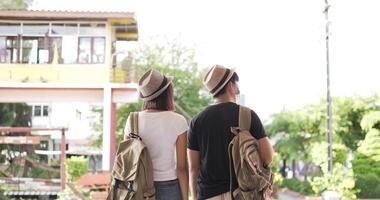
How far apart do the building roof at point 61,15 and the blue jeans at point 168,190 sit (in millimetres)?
3183

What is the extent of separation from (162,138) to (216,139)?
15 centimetres

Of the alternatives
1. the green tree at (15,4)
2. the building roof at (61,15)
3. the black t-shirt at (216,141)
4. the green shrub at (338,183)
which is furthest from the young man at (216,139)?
the green shrub at (338,183)

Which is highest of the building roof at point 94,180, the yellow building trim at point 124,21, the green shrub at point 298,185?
the yellow building trim at point 124,21

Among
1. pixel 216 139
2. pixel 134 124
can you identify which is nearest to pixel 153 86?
pixel 134 124

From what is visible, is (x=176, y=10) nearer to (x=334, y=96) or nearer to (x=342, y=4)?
(x=342, y=4)

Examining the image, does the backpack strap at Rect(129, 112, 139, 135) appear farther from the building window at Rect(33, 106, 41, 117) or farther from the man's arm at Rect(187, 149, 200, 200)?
the building window at Rect(33, 106, 41, 117)

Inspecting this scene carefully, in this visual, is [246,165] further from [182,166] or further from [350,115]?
[350,115]

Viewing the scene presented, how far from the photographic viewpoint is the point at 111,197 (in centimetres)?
153

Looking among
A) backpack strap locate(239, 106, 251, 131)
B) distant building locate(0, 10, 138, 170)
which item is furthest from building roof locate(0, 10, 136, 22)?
backpack strap locate(239, 106, 251, 131)

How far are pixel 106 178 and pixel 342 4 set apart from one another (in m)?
3.08

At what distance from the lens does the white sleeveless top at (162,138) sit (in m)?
1.55

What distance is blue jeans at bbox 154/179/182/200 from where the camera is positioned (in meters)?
1.55

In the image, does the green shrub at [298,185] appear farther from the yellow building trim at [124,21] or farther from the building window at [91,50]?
the building window at [91,50]

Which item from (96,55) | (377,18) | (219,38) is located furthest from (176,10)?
(377,18)
